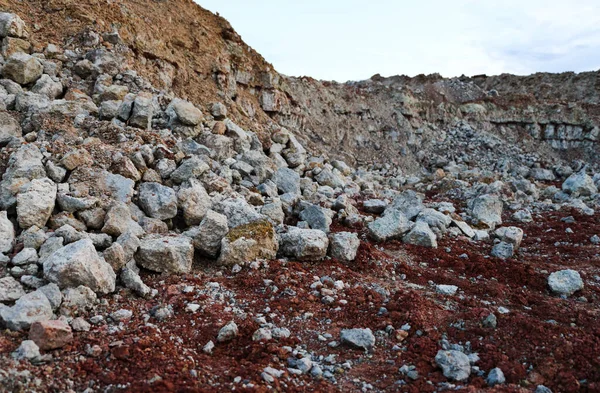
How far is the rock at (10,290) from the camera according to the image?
19.1 ft

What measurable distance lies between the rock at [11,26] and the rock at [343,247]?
38.7 feet

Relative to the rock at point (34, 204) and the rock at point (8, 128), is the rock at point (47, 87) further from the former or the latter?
the rock at point (34, 204)

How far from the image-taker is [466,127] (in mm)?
34625

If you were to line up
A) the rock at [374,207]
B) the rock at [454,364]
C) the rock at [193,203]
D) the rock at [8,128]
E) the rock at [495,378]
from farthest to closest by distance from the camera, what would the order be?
the rock at [374,207] < the rock at [8,128] < the rock at [193,203] < the rock at [454,364] < the rock at [495,378]

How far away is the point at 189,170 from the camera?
1044cm

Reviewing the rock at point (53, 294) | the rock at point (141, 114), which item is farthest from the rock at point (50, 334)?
the rock at point (141, 114)

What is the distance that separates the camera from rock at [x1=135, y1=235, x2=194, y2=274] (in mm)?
7520

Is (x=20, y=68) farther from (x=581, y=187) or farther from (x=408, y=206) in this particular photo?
(x=581, y=187)

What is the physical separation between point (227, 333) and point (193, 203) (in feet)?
14.0

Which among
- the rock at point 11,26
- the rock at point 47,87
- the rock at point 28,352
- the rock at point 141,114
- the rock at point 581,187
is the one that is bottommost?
the rock at point 28,352

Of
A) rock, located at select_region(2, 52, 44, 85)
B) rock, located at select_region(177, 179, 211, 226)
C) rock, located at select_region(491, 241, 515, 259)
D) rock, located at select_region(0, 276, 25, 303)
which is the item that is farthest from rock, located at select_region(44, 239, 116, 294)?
rock, located at select_region(491, 241, 515, 259)

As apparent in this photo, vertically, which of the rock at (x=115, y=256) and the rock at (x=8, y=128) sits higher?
the rock at (x=8, y=128)

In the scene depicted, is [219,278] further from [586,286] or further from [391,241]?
[586,286]

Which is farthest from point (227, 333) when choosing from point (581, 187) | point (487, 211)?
point (581, 187)
